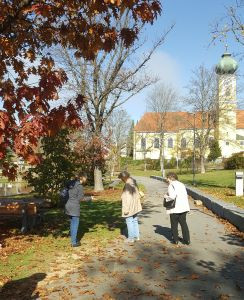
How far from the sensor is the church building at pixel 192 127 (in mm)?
56312

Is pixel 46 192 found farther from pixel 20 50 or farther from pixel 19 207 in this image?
pixel 20 50

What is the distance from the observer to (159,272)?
7496 millimetres

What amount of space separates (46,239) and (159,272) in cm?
411

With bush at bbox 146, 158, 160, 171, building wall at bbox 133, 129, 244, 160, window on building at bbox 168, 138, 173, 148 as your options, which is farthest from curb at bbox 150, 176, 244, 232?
window on building at bbox 168, 138, 173, 148

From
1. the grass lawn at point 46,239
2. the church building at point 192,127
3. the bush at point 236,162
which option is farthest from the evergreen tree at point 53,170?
the bush at point 236,162

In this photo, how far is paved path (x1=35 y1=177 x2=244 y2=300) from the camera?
6352mm

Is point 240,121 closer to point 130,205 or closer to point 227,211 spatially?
point 227,211

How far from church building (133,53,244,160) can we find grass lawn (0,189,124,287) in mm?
35468

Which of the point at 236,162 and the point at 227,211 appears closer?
the point at 227,211

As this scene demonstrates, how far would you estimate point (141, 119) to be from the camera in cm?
9669

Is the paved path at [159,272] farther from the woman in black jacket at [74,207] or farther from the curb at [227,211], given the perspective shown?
the curb at [227,211]

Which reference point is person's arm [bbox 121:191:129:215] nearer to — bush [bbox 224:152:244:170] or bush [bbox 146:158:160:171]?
bush [bbox 224:152:244:170]

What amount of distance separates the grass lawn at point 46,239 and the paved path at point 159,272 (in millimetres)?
612

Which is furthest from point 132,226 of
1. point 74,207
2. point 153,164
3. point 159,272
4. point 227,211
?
point 153,164
